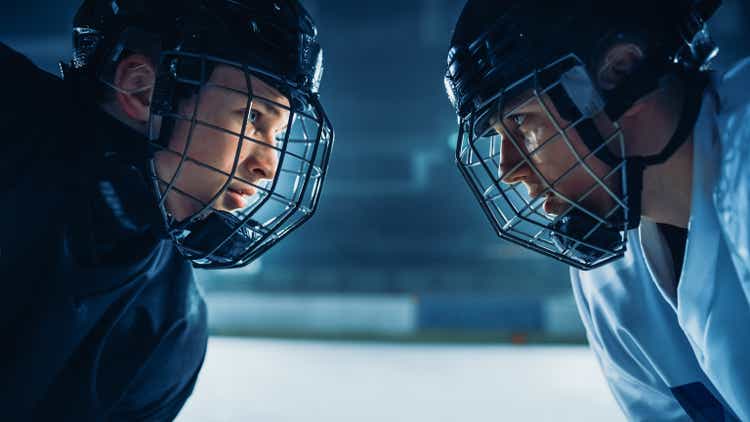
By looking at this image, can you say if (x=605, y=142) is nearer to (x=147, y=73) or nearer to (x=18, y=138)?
(x=147, y=73)

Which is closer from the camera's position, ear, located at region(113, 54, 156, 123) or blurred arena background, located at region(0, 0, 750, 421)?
ear, located at region(113, 54, 156, 123)

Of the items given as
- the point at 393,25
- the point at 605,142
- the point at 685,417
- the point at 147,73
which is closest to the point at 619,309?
the point at 685,417

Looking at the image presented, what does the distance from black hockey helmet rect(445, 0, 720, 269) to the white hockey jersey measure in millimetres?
63

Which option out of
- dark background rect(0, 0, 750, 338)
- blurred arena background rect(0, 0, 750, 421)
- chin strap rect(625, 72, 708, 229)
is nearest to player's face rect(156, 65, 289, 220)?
blurred arena background rect(0, 0, 750, 421)

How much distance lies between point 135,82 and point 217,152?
19 centimetres

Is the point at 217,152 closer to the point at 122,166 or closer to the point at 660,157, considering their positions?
the point at 122,166

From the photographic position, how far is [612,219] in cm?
79

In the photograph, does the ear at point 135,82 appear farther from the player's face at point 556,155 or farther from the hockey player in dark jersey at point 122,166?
the player's face at point 556,155

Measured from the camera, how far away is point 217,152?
852 millimetres

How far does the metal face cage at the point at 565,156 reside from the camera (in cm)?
76

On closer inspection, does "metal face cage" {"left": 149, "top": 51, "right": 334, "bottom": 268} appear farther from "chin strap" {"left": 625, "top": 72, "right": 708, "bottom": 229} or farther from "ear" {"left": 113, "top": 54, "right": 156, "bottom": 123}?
"chin strap" {"left": 625, "top": 72, "right": 708, "bottom": 229}

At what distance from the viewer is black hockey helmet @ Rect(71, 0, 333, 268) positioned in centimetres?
81

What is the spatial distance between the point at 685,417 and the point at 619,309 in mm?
239

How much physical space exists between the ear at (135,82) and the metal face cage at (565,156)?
0.55 meters
